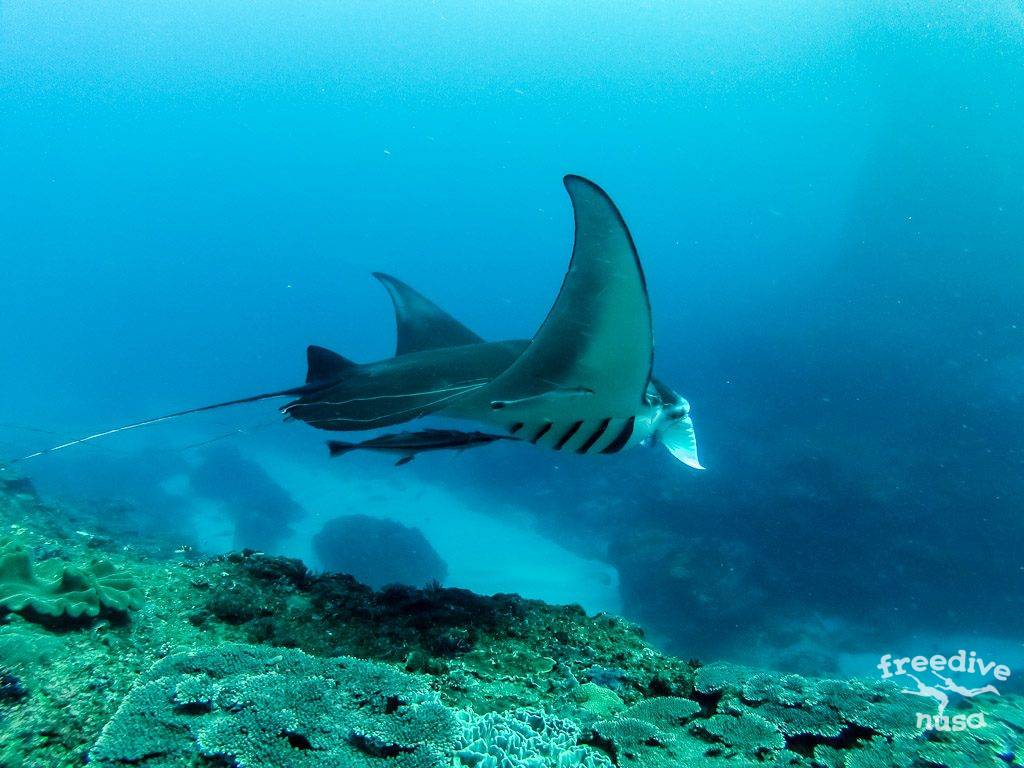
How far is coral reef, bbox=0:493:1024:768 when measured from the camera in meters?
2.50

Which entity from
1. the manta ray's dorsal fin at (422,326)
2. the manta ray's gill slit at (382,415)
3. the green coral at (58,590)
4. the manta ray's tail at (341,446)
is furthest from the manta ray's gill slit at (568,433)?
the green coral at (58,590)

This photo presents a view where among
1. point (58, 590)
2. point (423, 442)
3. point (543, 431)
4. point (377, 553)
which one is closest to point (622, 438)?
point (543, 431)

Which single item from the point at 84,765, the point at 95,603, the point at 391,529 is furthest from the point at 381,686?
the point at 391,529

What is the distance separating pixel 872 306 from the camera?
46.3 meters

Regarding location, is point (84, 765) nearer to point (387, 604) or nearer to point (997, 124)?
point (387, 604)

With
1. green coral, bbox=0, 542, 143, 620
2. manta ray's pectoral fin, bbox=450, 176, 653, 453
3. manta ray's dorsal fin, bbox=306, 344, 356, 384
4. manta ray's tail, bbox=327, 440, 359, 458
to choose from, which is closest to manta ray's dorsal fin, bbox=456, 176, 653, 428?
manta ray's pectoral fin, bbox=450, 176, 653, 453

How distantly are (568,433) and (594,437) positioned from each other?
159mm

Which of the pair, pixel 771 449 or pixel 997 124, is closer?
pixel 771 449

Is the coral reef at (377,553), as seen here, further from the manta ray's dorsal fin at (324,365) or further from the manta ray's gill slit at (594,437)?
the manta ray's gill slit at (594,437)

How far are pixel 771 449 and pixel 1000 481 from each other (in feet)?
26.8

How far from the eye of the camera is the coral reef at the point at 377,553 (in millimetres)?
19219

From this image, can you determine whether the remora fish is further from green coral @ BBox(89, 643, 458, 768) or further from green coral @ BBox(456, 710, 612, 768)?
green coral @ BBox(456, 710, 612, 768)

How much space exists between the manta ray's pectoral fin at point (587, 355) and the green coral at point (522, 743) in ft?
5.20

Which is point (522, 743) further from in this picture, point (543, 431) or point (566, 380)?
point (566, 380)
